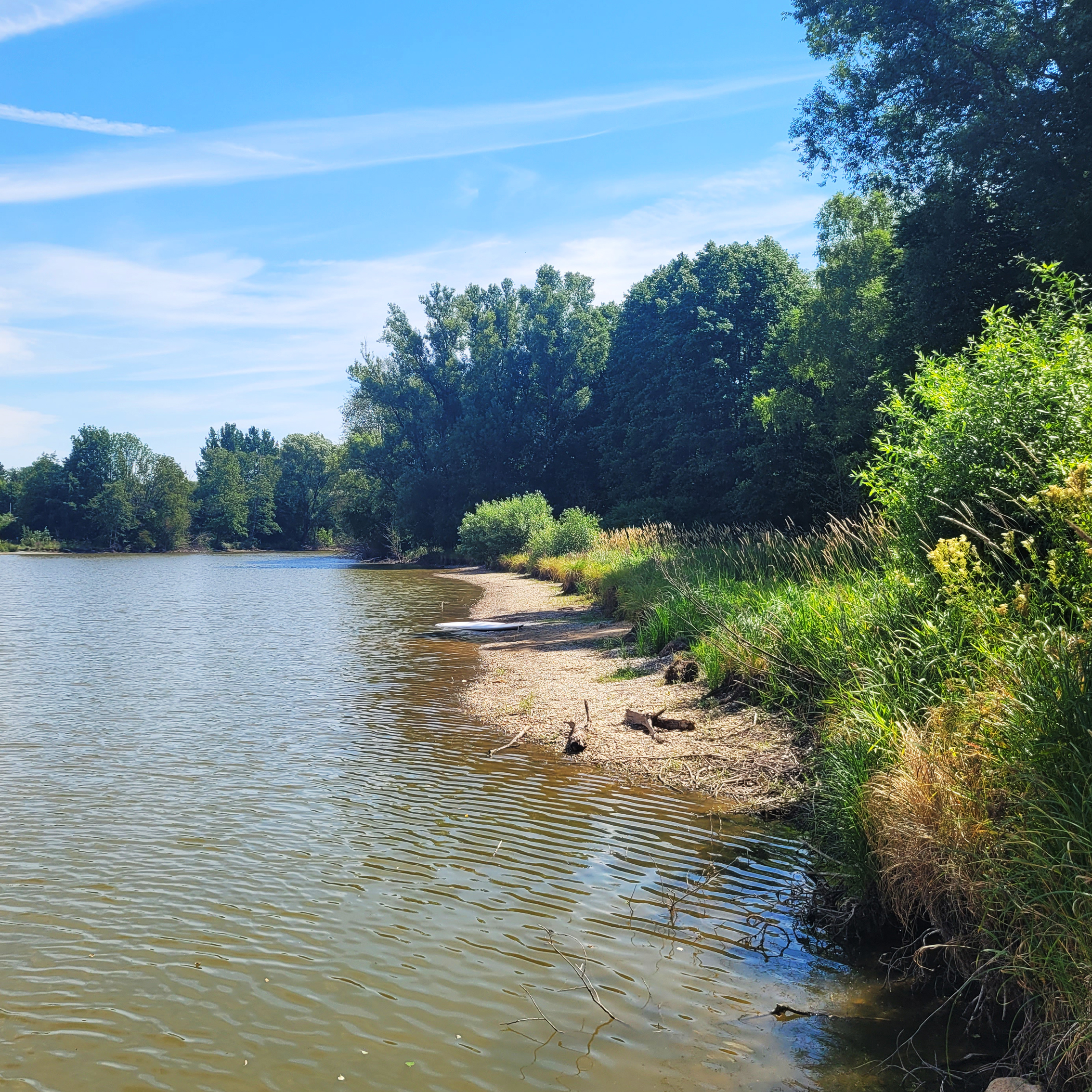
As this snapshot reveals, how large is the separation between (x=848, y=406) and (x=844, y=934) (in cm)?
2522

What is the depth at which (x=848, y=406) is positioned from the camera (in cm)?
2878

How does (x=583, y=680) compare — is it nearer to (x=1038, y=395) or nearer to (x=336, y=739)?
(x=336, y=739)

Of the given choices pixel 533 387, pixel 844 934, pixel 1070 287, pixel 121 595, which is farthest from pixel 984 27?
pixel 533 387

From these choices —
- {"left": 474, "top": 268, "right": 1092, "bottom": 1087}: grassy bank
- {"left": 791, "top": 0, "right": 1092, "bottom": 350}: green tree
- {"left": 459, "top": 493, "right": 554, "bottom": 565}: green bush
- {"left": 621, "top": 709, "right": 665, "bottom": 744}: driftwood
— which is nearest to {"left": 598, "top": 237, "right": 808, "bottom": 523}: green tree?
{"left": 459, "top": 493, "right": 554, "bottom": 565}: green bush

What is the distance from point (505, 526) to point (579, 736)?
40.8m

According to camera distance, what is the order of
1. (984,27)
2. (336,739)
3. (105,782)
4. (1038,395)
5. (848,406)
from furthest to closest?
(848,406) < (984,27) < (336,739) < (105,782) < (1038,395)

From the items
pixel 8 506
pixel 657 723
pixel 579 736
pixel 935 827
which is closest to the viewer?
pixel 935 827

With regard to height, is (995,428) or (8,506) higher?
(8,506)

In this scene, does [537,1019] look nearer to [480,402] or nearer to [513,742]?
[513,742]

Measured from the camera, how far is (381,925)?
5.97 m

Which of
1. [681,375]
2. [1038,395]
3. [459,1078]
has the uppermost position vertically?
[681,375]

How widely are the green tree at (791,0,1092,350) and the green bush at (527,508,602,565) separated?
17995 millimetres

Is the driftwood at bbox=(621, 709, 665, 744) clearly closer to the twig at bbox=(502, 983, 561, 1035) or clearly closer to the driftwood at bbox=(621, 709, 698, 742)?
the driftwood at bbox=(621, 709, 698, 742)

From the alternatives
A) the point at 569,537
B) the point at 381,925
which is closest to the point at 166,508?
the point at 569,537
